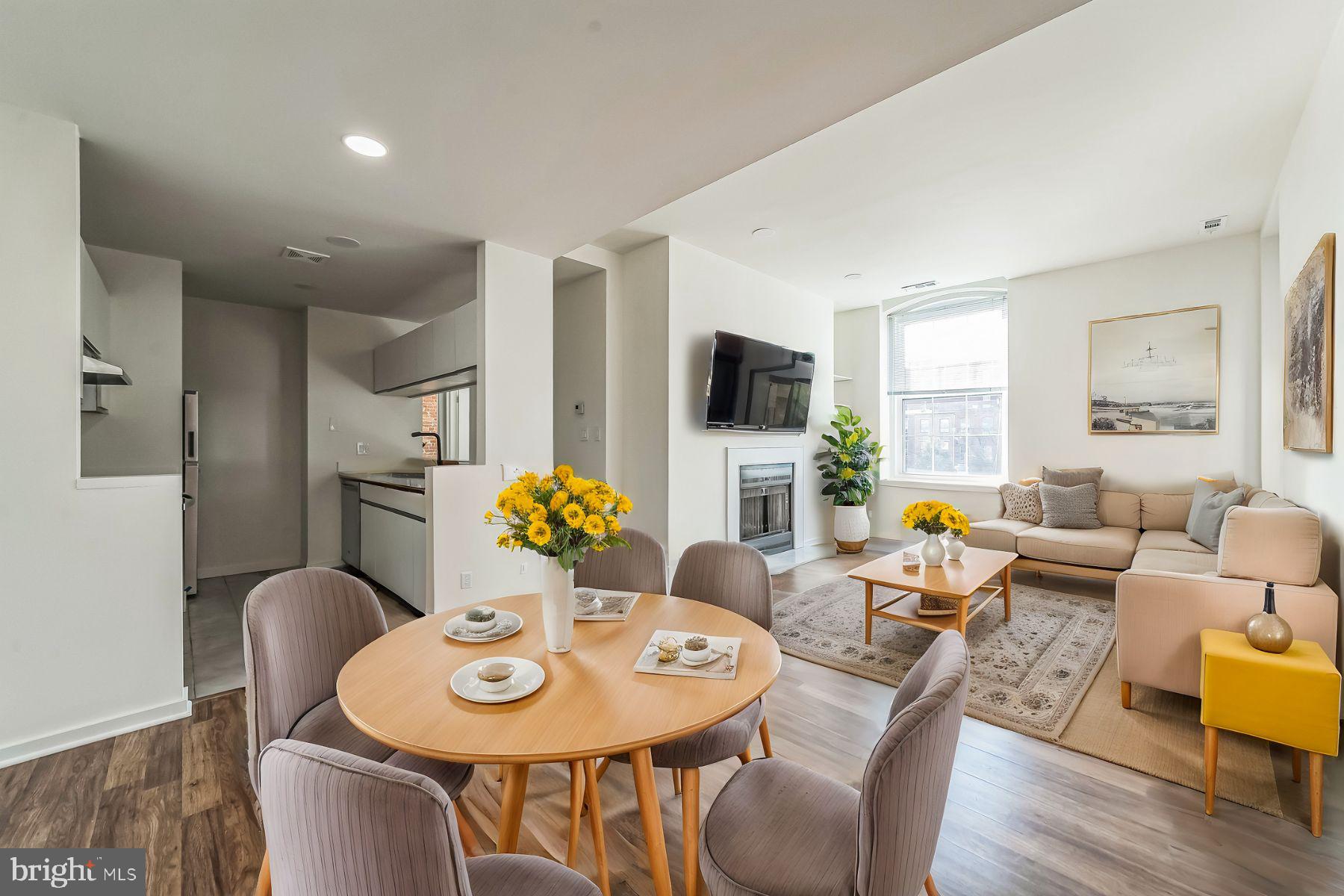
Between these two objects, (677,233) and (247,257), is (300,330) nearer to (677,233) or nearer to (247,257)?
(247,257)

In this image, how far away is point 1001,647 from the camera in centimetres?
318

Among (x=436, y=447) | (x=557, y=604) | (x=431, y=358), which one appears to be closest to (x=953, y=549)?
(x=557, y=604)

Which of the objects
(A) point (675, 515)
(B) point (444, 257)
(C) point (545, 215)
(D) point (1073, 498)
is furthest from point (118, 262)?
(D) point (1073, 498)

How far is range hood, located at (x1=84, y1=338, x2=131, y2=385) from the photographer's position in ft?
8.14

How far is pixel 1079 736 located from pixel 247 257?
5.23 meters

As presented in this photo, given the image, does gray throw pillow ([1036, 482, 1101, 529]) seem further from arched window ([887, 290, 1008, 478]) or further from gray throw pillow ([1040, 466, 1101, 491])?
arched window ([887, 290, 1008, 478])

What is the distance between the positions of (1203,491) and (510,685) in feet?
17.4

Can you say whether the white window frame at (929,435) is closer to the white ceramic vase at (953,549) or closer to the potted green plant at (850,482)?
the potted green plant at (850,482)

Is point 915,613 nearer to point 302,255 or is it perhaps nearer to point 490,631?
point 490,631

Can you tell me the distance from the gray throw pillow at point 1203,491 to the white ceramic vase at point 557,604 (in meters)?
4.80

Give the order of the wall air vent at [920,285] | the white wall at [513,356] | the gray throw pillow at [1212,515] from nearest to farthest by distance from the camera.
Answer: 1. the white wall at [513,356]
2. the gray throw pillow at [1212,515]
3. the wall air vent at [920,285]

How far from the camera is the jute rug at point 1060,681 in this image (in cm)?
202

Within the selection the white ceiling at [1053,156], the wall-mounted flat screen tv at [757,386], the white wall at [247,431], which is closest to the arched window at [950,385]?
the white ceiling at [1053,156]

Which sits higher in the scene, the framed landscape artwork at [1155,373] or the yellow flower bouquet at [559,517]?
the framed landscape artwork at [1155,373]
